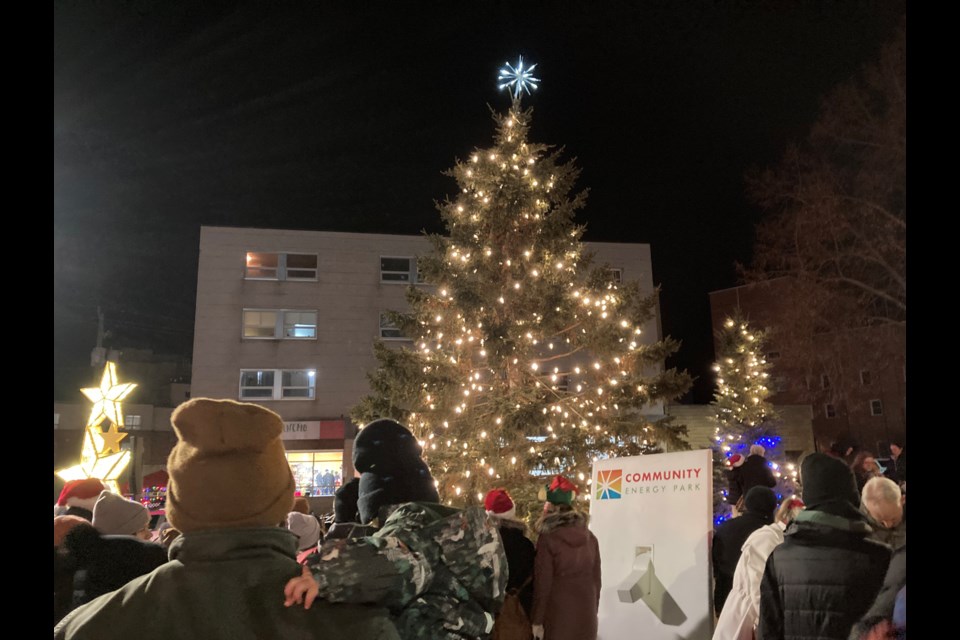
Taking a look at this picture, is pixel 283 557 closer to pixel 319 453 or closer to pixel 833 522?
pixel 833 522

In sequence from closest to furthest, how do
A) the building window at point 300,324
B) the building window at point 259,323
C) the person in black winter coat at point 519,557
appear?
1. the person in black winter coat at point 519,557
2. the building window at point 259,323
3. the building window at point 300,324

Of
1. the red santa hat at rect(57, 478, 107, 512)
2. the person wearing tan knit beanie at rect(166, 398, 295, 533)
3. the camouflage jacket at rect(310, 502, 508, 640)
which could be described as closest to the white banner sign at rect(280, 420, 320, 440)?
the red santa hat at rect(57, 478, 107, 512)

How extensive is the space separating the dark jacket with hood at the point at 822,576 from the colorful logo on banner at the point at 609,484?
319 cm

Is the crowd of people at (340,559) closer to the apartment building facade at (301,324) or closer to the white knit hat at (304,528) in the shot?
the white knit hat at (304,528)

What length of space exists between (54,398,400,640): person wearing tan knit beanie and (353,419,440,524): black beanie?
23.5 inches

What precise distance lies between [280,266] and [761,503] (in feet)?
81.4

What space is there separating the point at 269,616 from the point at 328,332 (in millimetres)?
26521

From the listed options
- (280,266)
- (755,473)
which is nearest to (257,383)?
(280,266)

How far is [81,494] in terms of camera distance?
479 centimetres

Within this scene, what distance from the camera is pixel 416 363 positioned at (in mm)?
12156

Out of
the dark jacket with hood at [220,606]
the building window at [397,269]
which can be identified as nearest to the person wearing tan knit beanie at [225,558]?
the dark jacket with hood at [220,606]

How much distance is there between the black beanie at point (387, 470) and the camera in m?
2.74
